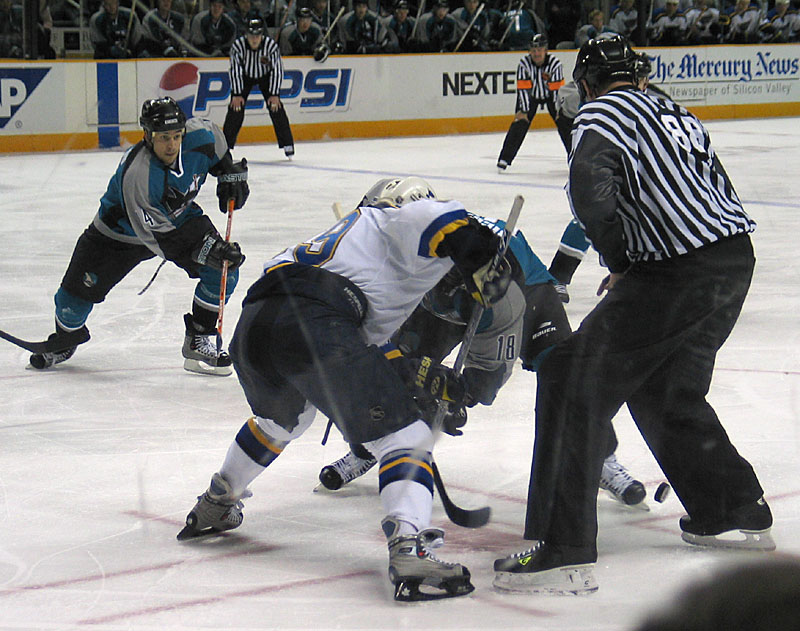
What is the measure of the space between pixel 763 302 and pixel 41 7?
9834mm

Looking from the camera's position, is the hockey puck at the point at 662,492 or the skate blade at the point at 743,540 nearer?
the skate blade at the point at 743,540

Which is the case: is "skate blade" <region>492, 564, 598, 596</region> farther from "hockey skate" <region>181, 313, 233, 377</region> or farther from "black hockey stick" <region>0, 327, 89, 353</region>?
"black hockey stick" <region>0, 327, 89, 353</region>

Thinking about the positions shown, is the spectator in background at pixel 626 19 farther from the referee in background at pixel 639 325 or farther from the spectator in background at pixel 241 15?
the referee in background at pixel 639 325

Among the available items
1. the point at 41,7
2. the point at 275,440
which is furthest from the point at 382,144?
the point at 275,440

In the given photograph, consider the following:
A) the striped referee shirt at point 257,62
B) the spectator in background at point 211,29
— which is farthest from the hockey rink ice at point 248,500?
the spectator in background at point 211,29

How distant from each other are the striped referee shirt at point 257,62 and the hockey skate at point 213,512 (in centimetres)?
997

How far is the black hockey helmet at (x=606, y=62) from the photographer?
2.68 meters

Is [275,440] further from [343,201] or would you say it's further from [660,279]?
[343,201]

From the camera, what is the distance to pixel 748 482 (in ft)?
8.89

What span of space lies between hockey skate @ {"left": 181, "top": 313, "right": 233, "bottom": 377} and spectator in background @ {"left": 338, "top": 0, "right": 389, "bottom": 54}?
35.5 feet

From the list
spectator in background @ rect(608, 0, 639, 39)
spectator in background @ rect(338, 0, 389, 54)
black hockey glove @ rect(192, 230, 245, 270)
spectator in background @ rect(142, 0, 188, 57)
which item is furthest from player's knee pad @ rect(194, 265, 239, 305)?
spectator in background @ rect(608, 0, 639, 39)

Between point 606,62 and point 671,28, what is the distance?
15.6m

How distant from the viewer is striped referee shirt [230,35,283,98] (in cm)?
1249

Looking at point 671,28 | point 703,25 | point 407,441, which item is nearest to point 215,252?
point 407,441
